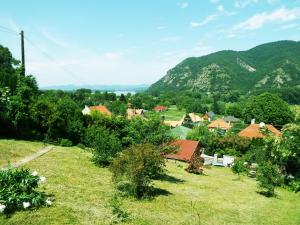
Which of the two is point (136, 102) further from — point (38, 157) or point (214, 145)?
point (38, 157)

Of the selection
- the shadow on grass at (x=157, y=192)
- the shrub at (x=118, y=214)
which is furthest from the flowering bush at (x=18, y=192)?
the shadow on grass at (x=157, y=192)

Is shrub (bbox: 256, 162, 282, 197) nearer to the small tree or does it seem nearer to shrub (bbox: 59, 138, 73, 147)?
the small tree

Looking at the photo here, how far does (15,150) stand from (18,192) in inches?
409

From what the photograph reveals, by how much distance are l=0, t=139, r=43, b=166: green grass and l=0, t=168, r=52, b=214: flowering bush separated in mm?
6060

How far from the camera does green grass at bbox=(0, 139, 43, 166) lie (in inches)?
760

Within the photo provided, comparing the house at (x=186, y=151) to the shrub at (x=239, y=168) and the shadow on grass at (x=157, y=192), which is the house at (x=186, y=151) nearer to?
the shrub at (x=239, y=168)

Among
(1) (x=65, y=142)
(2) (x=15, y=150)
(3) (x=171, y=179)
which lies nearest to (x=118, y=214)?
(3) (x=171, y=179)

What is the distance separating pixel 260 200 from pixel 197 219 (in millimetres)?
9137

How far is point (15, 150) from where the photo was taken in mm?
21766

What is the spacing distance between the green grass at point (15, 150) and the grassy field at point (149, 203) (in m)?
1.22

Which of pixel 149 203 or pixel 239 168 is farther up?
pixel 149 203

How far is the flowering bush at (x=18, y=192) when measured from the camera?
11.8 meters

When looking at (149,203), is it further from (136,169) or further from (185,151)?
(185,151)

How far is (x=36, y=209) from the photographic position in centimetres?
1199
